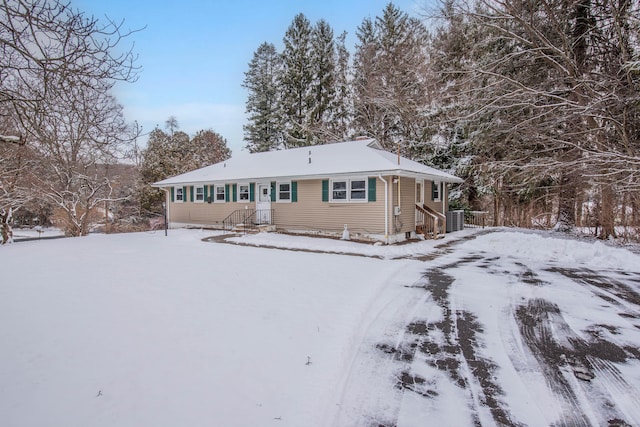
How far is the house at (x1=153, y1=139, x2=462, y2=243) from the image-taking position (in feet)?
40.9

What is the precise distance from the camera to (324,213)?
13852 millimetres

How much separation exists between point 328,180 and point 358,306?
8.78 m

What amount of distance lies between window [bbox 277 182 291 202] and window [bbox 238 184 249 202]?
6.83 ft

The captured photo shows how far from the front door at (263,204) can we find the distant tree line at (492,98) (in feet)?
22.4

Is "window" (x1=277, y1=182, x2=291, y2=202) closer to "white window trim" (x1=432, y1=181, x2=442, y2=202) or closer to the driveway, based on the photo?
"white window trim" (x1=432, y1=181, x2=442, y2=202)

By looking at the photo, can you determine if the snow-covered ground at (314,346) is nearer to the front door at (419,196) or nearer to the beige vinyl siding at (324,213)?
the beige vinyl siding at (324,213)

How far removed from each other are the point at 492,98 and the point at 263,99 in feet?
81.7

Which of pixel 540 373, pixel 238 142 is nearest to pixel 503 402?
pixel 540 373

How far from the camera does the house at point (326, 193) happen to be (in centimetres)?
1247

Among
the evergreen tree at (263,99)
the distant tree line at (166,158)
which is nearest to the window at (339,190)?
the distant tree line at (166,158)

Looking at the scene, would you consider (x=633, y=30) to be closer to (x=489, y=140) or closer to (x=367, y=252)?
(x=489, y=140)

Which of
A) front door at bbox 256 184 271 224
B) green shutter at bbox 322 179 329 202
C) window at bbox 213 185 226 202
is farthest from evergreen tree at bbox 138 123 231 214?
green shutter at bbox 322 179 329 202

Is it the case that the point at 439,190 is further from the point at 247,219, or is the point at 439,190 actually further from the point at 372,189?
the point at 247,219

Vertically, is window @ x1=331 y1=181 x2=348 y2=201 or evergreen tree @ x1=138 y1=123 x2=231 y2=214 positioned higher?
evergreen tree @ x1=138 y1=123 x2=231 y2=214
